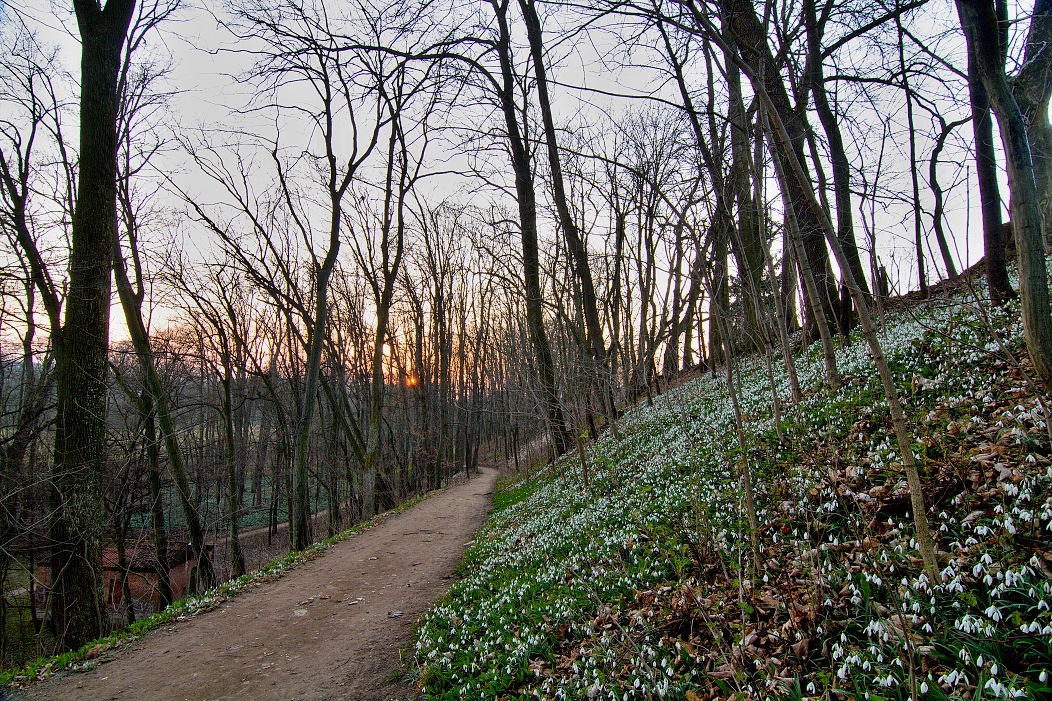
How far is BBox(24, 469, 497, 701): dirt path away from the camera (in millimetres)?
5152

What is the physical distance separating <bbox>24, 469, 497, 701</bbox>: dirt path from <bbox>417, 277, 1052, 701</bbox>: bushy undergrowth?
73 centimetres

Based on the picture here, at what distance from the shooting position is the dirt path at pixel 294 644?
5.15 metres

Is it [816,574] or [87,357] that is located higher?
[87,357]

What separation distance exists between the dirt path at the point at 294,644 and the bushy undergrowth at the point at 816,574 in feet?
2.38

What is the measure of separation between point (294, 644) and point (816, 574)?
19.3ft

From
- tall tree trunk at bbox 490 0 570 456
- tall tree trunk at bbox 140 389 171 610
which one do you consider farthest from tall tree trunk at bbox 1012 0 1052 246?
tall tree trunk at bbox 140 389 171 610

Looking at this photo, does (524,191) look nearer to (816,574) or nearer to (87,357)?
(87,357)

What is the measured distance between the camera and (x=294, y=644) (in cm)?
613

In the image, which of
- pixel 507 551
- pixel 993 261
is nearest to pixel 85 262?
pixel 507 551

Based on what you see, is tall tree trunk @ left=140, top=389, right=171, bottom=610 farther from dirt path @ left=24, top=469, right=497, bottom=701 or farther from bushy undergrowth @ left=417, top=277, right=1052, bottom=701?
bushy undergrowth @ left=417, top=277, right=1052, bottom=701

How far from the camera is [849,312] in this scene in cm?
1074

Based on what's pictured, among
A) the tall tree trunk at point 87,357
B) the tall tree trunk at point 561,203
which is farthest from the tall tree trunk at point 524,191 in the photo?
the tall tree trunk at point 87,357

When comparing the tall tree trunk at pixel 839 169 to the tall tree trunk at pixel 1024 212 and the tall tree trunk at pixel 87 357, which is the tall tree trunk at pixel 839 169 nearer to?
the tall tree trunk at pixel 1024 212

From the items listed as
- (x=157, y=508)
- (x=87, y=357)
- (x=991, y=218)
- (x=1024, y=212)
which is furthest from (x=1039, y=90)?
(x=157, y=508)
